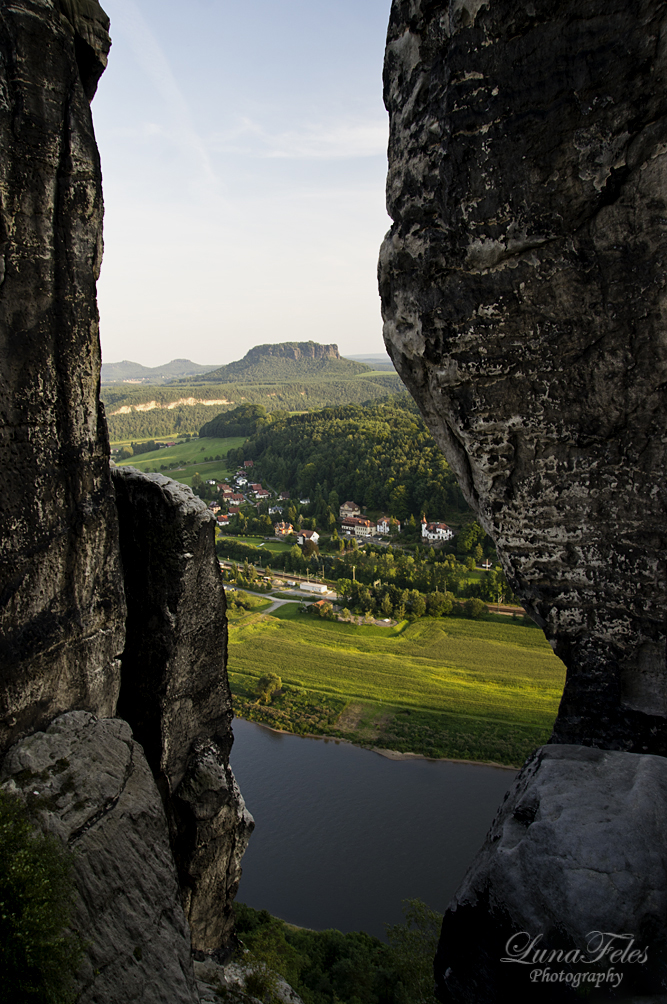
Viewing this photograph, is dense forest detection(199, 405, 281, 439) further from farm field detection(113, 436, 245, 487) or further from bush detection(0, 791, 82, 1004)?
bush detection(0, 791, 82, 1004)

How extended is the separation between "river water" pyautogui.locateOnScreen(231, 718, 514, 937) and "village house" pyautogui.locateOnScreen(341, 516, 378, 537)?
2879 cm

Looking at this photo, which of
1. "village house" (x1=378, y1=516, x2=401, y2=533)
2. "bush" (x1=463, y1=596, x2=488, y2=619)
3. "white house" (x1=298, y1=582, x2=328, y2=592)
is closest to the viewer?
"bush" (x1=463, y1=596, x2=488, y2=619)

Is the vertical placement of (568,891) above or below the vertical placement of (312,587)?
above

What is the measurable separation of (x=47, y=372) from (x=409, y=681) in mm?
24284


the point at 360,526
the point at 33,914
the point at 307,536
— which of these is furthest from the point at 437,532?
the point at 33,914

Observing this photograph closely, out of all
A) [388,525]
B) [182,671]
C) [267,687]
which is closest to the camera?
[182,671]

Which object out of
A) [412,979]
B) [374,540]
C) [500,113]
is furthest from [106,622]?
[374,540]

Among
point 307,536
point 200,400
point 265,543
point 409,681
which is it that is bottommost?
point 409,681

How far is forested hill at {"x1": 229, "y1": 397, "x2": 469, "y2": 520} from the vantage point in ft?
168

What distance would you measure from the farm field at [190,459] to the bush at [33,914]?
6550 centimetres

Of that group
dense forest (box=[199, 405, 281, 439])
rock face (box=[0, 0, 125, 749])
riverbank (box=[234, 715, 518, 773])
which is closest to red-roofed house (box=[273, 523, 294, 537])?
riverbank (box=[234, 715, 518, 773])

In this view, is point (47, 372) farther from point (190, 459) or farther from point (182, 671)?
point (190, 459)

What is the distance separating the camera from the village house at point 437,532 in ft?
150

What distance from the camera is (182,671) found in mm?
6910
